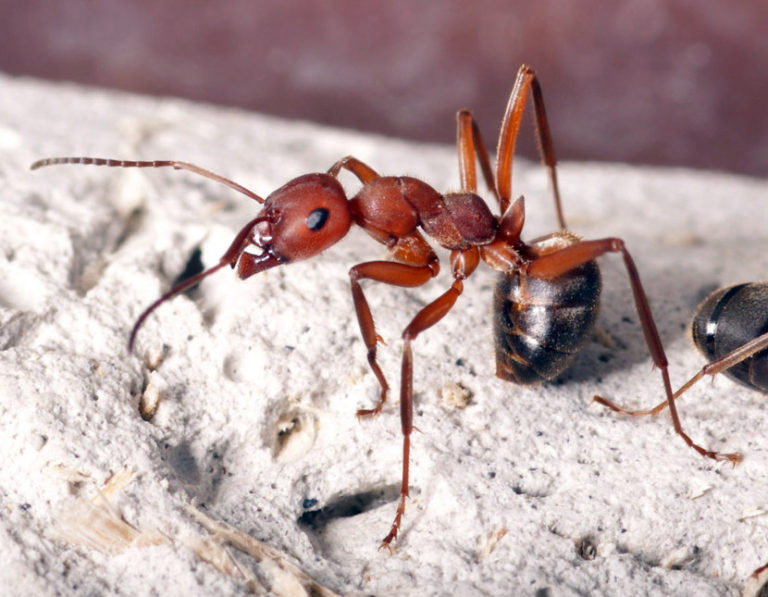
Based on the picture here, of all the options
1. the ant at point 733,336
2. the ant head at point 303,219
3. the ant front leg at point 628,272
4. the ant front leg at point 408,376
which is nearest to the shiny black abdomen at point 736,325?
the ant at point 733,336

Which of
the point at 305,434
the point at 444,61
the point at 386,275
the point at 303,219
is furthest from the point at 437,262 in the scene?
the point at 444,61

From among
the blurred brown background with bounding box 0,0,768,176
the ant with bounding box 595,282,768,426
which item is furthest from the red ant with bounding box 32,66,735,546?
the blurred brown background with bounding box 0,0,768,176

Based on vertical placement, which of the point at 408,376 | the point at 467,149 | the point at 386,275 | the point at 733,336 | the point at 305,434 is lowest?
the point at 305,434

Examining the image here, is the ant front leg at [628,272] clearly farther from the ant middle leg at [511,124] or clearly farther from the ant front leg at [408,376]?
the ant middle leg at [511,124]

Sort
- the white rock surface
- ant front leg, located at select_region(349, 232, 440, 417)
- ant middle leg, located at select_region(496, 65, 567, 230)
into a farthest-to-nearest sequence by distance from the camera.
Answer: ant middle leg, located at select_region(496, 65, 567, 230)
ant front leg, located at select_region(349, 232, 440, 417)
the white rock surface

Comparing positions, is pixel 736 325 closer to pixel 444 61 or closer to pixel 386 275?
pixel 386 275

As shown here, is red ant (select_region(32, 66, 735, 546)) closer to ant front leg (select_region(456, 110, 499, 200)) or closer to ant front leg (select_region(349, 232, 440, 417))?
ant front leg (select_region(349, 232, 440, 417))

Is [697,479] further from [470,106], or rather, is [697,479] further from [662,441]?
[470,106]
